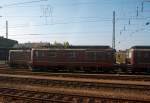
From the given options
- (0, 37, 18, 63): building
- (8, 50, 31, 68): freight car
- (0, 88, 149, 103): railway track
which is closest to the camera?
(0, 88, 149, 103): railway track

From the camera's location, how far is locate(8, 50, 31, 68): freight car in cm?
4197

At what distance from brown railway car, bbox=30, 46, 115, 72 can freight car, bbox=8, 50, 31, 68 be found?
3798 millimetres

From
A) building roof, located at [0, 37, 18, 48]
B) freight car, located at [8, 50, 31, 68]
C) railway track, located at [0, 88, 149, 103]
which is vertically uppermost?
building roof, located at [0, 37, 18, 48]

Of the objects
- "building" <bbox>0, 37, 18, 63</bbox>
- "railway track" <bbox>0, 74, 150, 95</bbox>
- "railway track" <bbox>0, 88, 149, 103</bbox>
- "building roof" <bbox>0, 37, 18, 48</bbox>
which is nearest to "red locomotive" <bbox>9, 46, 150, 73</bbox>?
"railway track" <bbox>0, 74, 150, 95</bbox>

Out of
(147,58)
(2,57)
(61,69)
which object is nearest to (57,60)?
(61,69)

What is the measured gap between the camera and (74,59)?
117 feet

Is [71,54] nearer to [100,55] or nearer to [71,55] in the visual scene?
[71,55]

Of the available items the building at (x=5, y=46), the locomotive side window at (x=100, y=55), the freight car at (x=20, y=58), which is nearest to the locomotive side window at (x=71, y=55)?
the locomotive side window at (x=100, y=55)

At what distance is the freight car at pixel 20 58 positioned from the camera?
4197 centimetres

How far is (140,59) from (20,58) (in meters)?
19.5

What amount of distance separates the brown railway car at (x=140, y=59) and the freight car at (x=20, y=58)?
16523 millimetres

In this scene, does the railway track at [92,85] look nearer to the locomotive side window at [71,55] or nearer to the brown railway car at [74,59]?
the brown railway car at [74,59]

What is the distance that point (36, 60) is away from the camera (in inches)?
1486

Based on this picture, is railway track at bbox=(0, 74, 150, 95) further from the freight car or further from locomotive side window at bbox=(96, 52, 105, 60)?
the freight car
